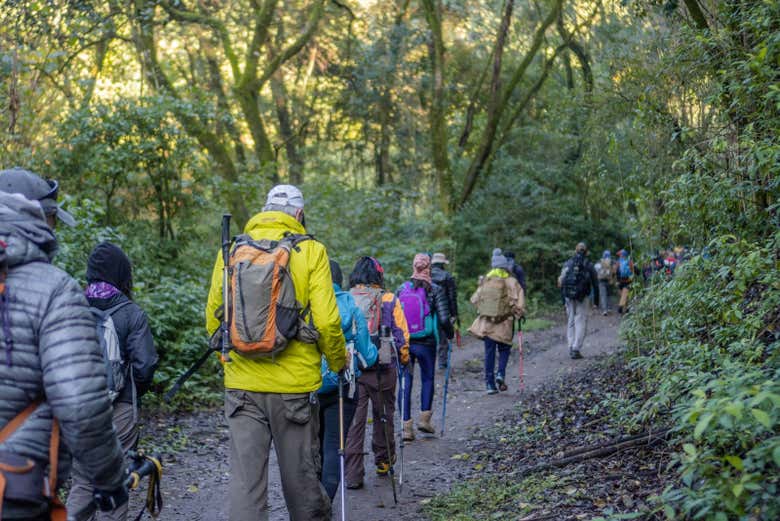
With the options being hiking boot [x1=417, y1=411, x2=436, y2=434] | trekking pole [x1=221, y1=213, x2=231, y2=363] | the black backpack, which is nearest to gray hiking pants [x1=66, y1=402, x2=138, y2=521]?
trekking pole [x1=221, y1=213, x2=231, y2=363]

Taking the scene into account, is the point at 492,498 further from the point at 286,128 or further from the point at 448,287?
the point at 286,128

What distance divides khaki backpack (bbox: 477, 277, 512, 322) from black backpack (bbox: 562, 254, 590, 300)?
3.36m

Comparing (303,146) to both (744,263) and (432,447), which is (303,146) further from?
(744,263)

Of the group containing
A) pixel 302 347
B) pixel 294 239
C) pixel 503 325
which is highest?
pixel 294 239

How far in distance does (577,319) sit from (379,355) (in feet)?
30.8

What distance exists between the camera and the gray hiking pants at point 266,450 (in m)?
4.61

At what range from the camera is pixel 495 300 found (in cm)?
1241

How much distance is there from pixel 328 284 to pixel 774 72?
4.13 meters

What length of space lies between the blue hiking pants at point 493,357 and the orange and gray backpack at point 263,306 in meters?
8.28

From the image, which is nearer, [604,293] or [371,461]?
[371,461]

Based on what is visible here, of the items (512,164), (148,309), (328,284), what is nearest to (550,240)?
(512,164)

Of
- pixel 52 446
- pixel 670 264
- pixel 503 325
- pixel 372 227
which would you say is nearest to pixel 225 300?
pixel 52 446

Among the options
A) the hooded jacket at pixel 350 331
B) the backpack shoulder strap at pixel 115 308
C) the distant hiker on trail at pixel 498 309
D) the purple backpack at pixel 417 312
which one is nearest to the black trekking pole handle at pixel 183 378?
the backpack shoulder strap at pixel 115 308

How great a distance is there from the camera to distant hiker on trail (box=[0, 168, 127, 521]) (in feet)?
8.76
